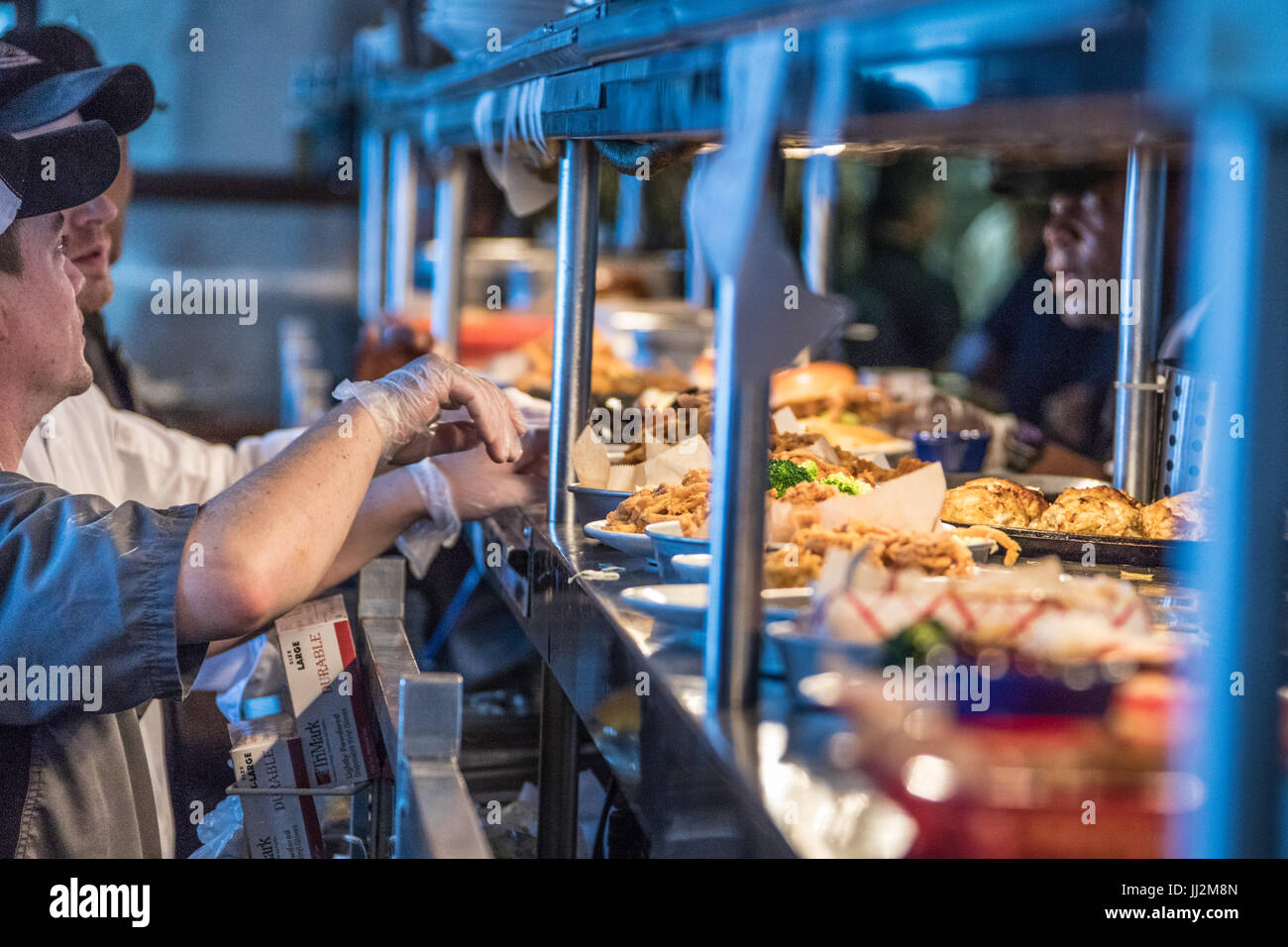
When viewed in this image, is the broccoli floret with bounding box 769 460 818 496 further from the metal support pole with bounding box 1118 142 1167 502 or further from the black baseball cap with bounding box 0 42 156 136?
the black baseball cap with bounding box 0 42 156 136

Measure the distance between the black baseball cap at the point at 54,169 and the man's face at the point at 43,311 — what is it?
47 millimetres

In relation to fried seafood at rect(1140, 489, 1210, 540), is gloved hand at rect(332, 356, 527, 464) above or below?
above

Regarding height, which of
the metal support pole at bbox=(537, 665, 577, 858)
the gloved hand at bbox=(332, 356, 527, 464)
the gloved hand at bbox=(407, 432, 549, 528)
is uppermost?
the gloved hand at bbox=(332, 356, 527, 464)

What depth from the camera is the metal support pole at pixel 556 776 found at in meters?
1.91

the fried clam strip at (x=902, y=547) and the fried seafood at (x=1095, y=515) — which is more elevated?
the fried clam strip at (x=902, y=547)

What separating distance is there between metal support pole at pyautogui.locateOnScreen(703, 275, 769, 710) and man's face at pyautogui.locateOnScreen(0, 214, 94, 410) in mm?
1182

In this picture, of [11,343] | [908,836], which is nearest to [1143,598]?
[908,836]

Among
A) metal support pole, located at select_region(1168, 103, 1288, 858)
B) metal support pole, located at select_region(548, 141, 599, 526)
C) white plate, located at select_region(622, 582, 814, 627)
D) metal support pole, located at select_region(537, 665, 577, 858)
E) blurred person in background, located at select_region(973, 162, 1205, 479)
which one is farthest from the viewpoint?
blurred person in background, located at select_region(973, 162, 1205, 479)

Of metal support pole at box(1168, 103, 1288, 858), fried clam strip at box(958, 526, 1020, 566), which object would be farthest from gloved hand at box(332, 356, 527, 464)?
metal support pole at box(1168, 103, 1288, 858)

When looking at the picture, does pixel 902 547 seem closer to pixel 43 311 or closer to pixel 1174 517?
pixel 1174 517

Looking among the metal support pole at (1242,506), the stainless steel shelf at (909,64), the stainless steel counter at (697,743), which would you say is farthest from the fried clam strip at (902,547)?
the metal support pole at (1242,506)

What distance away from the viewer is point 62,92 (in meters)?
1.84

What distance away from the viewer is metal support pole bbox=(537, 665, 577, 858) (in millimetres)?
1905

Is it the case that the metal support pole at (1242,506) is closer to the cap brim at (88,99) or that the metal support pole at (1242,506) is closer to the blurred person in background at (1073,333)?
the blurred person in background at (1073,333)
